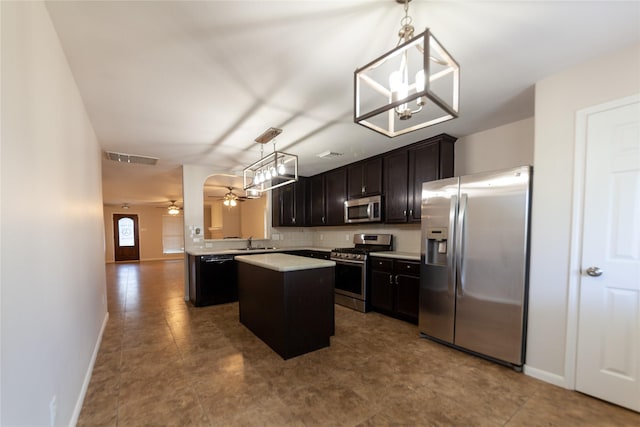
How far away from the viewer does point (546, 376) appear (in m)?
2.18

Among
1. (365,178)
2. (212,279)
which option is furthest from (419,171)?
(212,279)

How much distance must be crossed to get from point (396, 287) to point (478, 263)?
1.28 meters

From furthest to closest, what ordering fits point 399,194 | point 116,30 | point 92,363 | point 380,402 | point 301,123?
point 399,194, point 301,123, point 92,363, point 380,402, point 116,30

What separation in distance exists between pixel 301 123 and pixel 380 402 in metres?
2.61

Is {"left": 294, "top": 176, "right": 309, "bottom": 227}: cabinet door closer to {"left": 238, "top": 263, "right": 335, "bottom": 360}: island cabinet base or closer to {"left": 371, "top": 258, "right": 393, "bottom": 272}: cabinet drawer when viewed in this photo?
{"left": 371, "top": 258, "right": 393, "bottom": 272}: cabinet drawer

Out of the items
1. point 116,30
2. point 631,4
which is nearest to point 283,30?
point 116,30

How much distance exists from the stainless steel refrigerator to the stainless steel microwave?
110cm

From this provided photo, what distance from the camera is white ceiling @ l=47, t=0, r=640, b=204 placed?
1.46m

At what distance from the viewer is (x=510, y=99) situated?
2.48 metres

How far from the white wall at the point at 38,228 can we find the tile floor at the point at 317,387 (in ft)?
1.50

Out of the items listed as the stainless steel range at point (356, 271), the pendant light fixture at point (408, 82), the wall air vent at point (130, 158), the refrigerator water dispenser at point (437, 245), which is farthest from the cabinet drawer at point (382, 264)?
the wall air vent at point (130, 158)

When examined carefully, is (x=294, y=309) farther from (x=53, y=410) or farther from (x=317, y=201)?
(x=317, y=201)

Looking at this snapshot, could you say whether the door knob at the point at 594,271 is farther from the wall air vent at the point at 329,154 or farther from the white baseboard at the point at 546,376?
the wall air vent at the point at 329,154

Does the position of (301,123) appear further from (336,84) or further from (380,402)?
(380,402)
